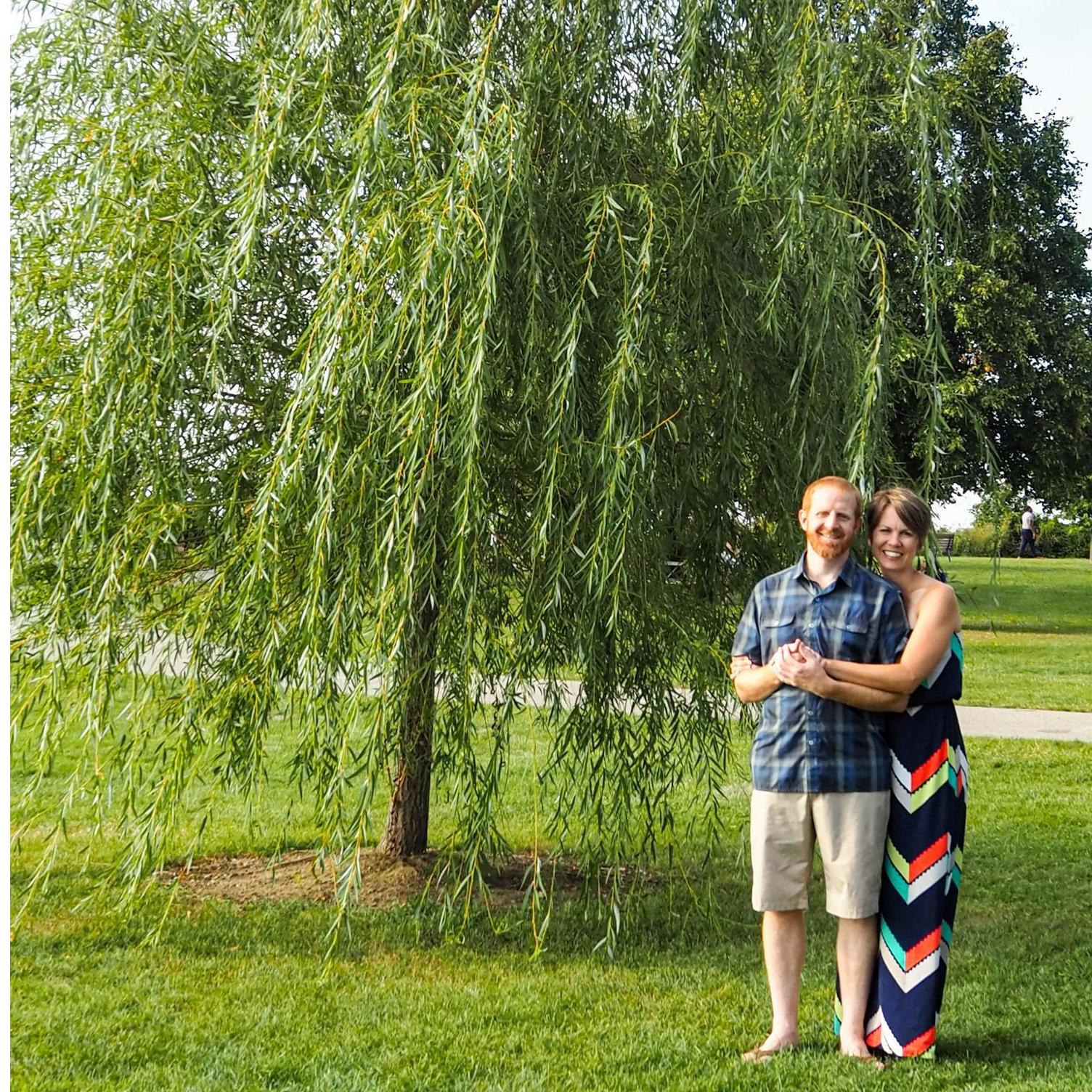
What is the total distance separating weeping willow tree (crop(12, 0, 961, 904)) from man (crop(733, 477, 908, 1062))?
0.59 m

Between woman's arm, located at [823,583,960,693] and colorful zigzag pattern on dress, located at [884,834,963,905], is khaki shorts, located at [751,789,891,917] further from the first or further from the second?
woman's arm, located at [823,583,960,693]

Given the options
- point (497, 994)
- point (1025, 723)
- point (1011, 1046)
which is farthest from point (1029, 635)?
point (497, 994)

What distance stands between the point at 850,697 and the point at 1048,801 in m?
4.74

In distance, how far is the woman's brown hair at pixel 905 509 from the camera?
11.8ft

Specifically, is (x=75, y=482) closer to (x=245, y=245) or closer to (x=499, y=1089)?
(x=245, y=245)

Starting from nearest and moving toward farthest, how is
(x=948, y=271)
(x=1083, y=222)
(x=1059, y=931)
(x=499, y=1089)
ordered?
(x=499, y=1089)
(x=948, y=271)
(x=1059, y=931)
(x=1083, y=222)

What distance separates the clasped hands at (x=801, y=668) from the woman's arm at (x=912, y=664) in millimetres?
42

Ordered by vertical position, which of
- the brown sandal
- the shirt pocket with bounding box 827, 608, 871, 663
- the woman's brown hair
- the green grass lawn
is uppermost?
the woman's brown hair

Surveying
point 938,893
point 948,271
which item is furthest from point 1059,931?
point 948,271

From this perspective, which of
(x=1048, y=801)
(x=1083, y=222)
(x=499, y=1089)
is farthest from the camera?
(x=1083, y=222)

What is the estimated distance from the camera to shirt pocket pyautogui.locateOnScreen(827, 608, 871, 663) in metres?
3.55

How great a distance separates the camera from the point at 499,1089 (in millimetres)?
3443

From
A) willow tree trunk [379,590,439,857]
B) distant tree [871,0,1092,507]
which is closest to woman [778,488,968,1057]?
willow tree trunk [379,590,439,857]

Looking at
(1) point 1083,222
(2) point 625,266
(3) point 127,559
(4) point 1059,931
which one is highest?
(1) point 1083,222
